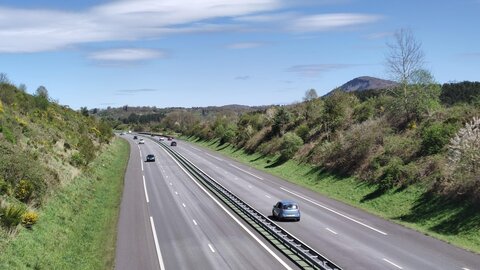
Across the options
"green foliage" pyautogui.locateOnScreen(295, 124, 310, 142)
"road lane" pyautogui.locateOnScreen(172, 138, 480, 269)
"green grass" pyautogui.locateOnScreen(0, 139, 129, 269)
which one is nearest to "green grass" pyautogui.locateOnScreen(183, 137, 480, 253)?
"road lane" pyautogui.locateOnScreen(172, 138, 480, 269)

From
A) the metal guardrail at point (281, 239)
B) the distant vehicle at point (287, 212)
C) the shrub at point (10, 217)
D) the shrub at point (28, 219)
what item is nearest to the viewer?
the metal guardrail at point (281, 239)

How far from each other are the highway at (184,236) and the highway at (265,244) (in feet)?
0.15

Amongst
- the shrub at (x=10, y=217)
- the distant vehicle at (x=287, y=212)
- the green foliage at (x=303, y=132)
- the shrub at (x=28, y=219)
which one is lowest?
the distant vehicle at (x=287, y=212)

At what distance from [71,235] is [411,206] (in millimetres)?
23172

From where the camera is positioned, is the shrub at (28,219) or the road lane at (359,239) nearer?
the road lane at (359,239)

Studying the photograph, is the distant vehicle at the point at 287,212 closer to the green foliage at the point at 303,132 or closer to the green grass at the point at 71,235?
the green grass at the point at 71,235

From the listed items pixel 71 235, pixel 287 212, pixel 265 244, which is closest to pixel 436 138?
pixel 287 212

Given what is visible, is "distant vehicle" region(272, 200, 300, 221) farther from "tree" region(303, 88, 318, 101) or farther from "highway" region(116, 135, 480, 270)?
"tree" region(303, 88, 318, 101)

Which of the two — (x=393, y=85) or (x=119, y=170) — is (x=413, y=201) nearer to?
(x=393, y=85)

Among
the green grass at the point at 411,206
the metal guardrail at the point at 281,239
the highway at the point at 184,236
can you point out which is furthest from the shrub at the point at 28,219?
the green grass at the point at 411,206

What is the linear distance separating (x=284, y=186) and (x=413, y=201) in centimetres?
1711

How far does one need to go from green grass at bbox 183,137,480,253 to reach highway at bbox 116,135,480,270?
132 cm

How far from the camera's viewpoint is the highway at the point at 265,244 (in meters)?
22.9

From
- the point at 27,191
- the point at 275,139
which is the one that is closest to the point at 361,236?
the point at 27,191
